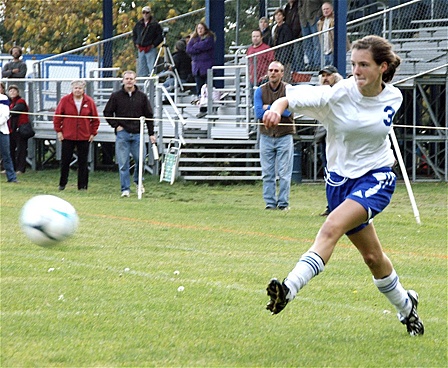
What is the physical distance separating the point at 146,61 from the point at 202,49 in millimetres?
2315

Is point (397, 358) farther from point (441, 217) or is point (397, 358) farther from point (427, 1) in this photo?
point (427, 1)

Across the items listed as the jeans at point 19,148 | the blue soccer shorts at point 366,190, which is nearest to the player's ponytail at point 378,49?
the blue soccer shorts at point 366,190

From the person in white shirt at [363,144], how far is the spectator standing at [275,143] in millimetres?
8281

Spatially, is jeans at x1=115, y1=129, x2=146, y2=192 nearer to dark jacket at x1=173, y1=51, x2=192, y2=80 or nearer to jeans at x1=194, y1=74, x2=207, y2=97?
jeans at x1=194, y1=74, x2=207, y2=97

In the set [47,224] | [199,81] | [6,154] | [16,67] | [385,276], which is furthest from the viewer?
[16,67]

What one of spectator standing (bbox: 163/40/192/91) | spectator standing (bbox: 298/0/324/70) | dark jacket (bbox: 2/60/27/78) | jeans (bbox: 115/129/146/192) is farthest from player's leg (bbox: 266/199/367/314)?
dark jacket (bbox: 2/60/27/78)

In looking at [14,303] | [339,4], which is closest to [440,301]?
[14,303]

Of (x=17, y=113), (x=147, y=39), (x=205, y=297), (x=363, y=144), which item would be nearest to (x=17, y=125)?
(x=17, y=113)

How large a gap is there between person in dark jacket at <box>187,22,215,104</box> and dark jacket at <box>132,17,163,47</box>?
132 centimetres

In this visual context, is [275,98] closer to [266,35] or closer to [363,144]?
[266,35]

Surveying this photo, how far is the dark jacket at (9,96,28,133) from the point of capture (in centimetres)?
2347

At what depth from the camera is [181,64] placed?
84.7 feet

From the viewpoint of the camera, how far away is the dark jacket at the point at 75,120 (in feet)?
62.6

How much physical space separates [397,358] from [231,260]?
4.33 meters
